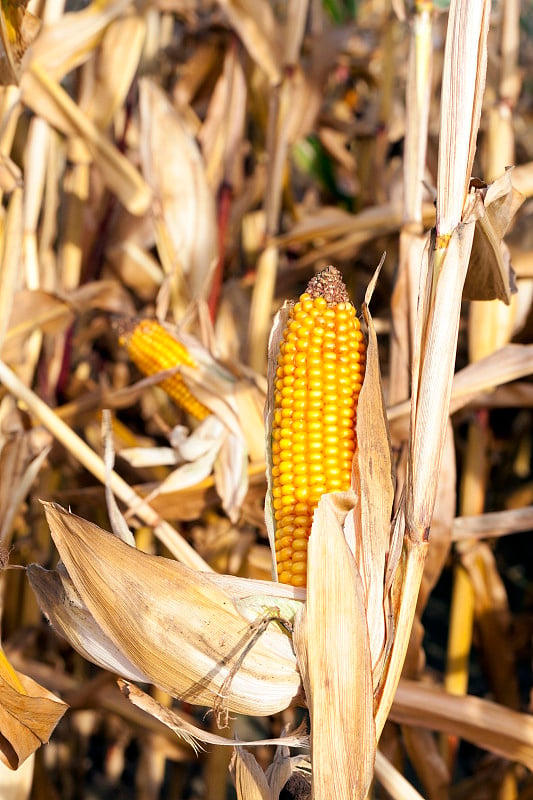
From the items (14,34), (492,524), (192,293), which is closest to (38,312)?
(192,293)

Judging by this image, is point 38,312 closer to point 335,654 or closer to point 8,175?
point 8,175

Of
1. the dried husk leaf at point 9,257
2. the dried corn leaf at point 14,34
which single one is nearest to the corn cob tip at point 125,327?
the dried husk leaf at point 9,257

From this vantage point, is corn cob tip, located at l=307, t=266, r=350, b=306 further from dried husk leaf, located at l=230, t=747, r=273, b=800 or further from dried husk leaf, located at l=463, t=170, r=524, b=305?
dried husk leaf, located at l=230, t=747, r=273, b=800

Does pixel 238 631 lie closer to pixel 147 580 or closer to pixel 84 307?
pixel 147 580

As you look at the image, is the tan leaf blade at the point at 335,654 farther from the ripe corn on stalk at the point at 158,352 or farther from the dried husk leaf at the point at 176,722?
the ripe corn on stalk at the point at 158,352

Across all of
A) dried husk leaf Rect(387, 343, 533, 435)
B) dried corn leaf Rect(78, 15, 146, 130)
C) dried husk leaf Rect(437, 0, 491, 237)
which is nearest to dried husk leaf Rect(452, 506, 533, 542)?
dried husk leaf Rect(387, 343, 533, 435)

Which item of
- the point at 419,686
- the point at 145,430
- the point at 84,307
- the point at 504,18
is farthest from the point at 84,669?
the point at 504,18
